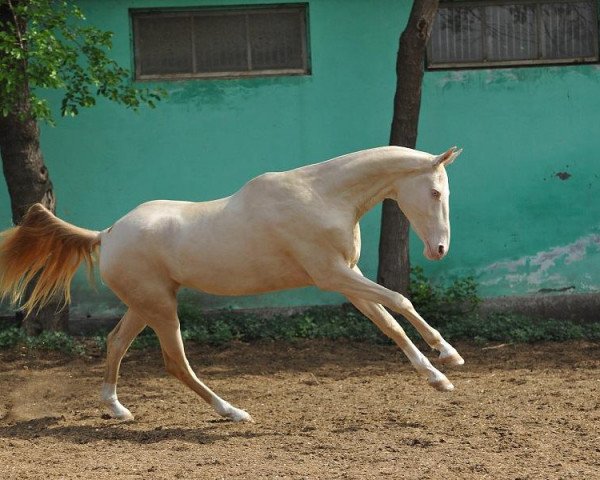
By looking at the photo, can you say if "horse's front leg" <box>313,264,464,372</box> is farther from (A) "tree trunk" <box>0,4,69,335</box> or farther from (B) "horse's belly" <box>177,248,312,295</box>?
(A) "tree trunk" <box>0,4,69,335</box>

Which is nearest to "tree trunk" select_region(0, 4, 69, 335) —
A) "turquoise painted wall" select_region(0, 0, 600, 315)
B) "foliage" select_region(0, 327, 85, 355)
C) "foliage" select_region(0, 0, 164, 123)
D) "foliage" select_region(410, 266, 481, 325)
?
"foliage" select_region(0, 327, 85, 355)

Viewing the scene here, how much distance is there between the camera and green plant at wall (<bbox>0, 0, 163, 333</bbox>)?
8055mm

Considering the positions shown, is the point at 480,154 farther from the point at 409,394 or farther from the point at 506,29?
the point at 409,394

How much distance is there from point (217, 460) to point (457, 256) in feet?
17.6

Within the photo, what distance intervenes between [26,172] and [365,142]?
331 cm

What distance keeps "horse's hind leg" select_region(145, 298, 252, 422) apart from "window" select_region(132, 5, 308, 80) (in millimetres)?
4145

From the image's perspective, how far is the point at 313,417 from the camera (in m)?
6.65

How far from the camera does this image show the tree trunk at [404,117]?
9.41m

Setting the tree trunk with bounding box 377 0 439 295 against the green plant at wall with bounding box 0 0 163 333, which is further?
the tree trunk with bounding box 377 0 439 295

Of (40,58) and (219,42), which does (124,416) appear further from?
(219,42)

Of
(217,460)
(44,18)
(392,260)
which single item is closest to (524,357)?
(392,260)

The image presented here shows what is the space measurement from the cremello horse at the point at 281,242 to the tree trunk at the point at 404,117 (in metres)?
3.26

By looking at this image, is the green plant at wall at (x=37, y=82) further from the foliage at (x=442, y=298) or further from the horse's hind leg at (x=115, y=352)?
the foliage at (x=442, y=298)

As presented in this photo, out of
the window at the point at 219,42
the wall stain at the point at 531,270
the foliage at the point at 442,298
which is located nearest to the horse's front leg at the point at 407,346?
the foliage at the point at 442,298
